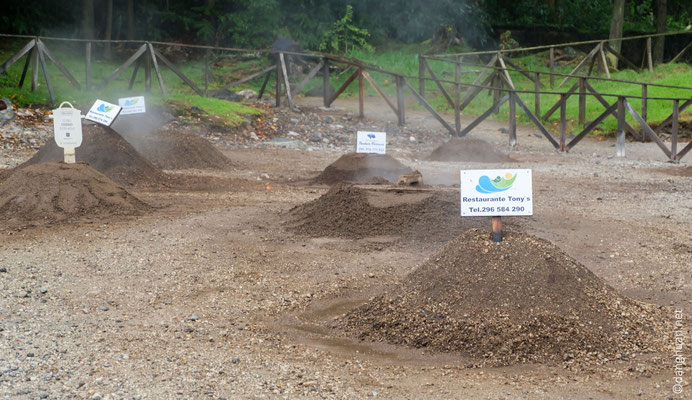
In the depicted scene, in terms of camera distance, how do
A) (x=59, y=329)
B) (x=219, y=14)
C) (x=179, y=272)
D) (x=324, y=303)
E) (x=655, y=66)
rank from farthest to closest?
(x=219, y=14) → (x=655, y=66) → (x=179, y=272) → (x=324, y=303) → (x=59, y=329)

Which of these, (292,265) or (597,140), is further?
(597,140)

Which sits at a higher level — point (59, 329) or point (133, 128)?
point (133, 128)

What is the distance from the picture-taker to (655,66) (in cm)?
2225

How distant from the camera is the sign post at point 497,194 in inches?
203

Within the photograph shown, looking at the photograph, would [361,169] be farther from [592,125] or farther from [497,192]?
[497,192]

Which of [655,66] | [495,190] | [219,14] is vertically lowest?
[495,190]

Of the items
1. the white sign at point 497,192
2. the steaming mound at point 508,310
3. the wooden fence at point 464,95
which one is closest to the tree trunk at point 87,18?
the wooden fence at point 464,95

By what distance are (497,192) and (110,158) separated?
7035 mm

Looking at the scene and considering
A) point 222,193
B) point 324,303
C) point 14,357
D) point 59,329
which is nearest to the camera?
point 14,357

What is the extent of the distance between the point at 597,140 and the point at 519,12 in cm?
1264

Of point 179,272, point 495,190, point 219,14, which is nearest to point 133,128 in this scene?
point 179,272

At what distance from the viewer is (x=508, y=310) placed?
4.81 m

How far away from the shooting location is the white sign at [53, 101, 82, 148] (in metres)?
8.74

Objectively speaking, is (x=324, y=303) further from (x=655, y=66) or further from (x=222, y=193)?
(x=655, y=66)
